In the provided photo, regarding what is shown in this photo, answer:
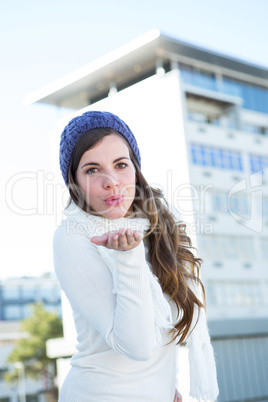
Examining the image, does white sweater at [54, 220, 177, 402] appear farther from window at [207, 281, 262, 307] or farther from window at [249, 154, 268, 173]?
window at [249, 154, 268, 173]

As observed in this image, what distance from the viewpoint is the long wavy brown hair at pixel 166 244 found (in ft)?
4.59

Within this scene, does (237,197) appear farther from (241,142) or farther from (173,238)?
(173,238)

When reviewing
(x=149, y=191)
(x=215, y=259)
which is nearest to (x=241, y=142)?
(x=215, y=259)

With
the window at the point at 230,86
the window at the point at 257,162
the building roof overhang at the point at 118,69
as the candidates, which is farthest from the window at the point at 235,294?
the building roof overhang at the point at 118,69

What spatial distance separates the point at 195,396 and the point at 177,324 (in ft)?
0.76

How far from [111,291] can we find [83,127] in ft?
1.54

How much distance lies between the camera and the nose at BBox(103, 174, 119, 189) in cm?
134

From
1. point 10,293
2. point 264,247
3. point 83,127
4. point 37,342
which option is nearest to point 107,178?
point 83,127

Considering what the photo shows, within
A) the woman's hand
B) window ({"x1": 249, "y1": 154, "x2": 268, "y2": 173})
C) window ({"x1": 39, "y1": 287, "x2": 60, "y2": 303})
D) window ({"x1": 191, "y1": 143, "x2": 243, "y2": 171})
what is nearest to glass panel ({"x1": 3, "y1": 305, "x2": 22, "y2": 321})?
window ({"x1": 39, "y1": 287, "x2": 60, "y2": 303})

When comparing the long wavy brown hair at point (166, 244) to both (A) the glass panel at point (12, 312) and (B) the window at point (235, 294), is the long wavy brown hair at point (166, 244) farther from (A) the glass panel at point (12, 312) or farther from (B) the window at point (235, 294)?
(A) the glass panel at point (12, 312)

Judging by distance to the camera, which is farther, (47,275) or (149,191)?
(47,275)

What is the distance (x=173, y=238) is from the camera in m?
1.57

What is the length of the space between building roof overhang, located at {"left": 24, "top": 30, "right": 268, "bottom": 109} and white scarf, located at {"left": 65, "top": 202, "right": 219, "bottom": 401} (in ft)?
94.2

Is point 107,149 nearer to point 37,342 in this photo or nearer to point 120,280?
point 120,280
